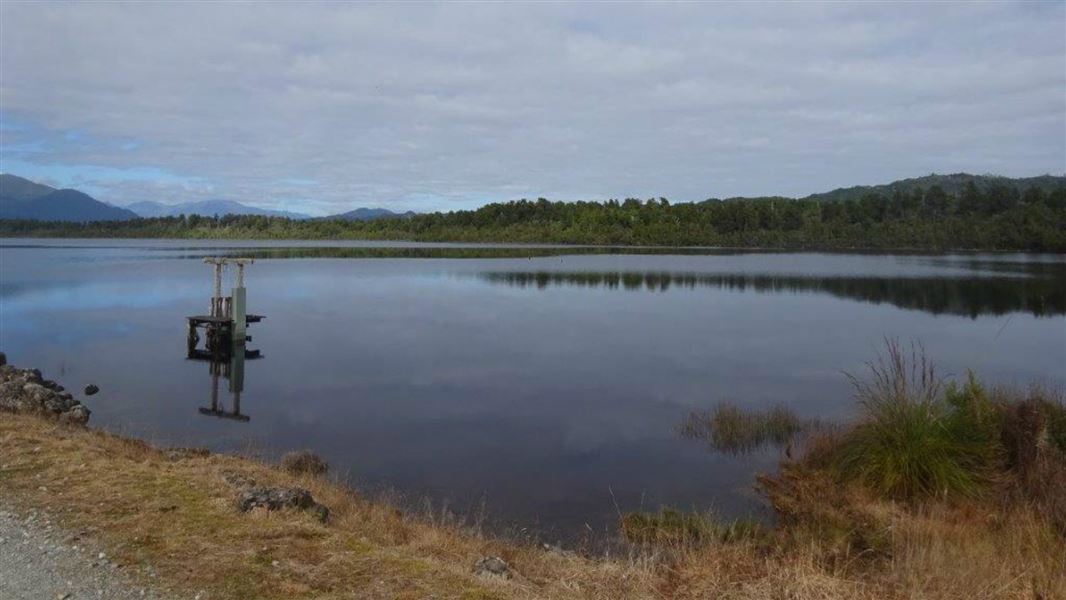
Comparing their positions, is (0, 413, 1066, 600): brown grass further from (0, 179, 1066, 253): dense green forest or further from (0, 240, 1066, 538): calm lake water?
(0, 179, 1066, 253): dense green forest

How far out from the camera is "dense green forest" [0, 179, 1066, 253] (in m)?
101

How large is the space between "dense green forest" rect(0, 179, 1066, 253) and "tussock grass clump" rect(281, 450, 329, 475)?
303 feet

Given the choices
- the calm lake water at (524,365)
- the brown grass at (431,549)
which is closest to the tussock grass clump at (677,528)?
the brown grass at (431,549)

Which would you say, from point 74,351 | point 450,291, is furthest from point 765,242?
point 74,351

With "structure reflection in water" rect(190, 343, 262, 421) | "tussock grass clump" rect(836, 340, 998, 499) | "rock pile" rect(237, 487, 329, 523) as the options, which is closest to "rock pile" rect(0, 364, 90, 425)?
"structure reflection in water" rect(190, 343, 262, 421)

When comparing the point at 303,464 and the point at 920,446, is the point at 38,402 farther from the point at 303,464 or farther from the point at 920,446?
the point at 920,446

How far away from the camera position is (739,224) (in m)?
136

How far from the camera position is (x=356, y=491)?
37.9 ft

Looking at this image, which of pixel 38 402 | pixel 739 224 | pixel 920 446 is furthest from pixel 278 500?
pixel 739 224

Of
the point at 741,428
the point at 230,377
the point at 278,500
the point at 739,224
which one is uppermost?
the point at 739,224

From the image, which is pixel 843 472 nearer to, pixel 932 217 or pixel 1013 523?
pixel 1013 523

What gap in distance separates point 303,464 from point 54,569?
6906mm

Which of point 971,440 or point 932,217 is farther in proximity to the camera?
point 932,217

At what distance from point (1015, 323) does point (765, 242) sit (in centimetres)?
9714
